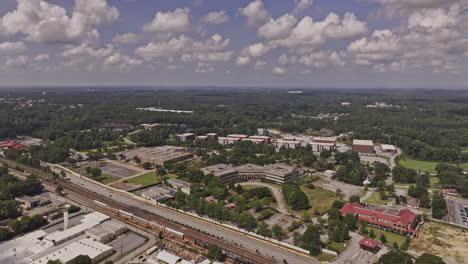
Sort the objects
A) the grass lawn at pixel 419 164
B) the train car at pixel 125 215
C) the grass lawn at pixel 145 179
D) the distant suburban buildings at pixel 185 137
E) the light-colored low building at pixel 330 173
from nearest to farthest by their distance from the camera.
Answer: the train car at pixel 125 215, the grass lawn at pixel 145 179, the light-colored low building at pixel 330 173, the grass lawn at pixel 419 164, the distant suburban buildings at pixel 185 137

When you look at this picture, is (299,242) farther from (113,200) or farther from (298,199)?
(113,200)

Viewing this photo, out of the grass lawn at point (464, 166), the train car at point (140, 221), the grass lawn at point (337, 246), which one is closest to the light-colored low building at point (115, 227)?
the train car at point (140, 221)

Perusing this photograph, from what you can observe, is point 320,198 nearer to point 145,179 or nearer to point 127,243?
point 127,243

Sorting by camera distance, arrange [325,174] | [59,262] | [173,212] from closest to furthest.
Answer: [59,262], [173,212], [325,174]

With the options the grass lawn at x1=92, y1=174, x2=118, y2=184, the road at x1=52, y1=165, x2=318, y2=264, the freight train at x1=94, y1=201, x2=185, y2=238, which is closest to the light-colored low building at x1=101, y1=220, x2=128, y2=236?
the freight train at x1=94, y1=201, x2=185, y2=238

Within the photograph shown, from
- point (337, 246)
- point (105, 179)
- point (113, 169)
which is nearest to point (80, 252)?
point (337, 246)

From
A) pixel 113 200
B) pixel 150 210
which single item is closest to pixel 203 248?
pixel 150 210

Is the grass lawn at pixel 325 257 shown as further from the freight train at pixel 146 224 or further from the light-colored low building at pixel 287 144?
the light-colored low building at pixel 287 144
